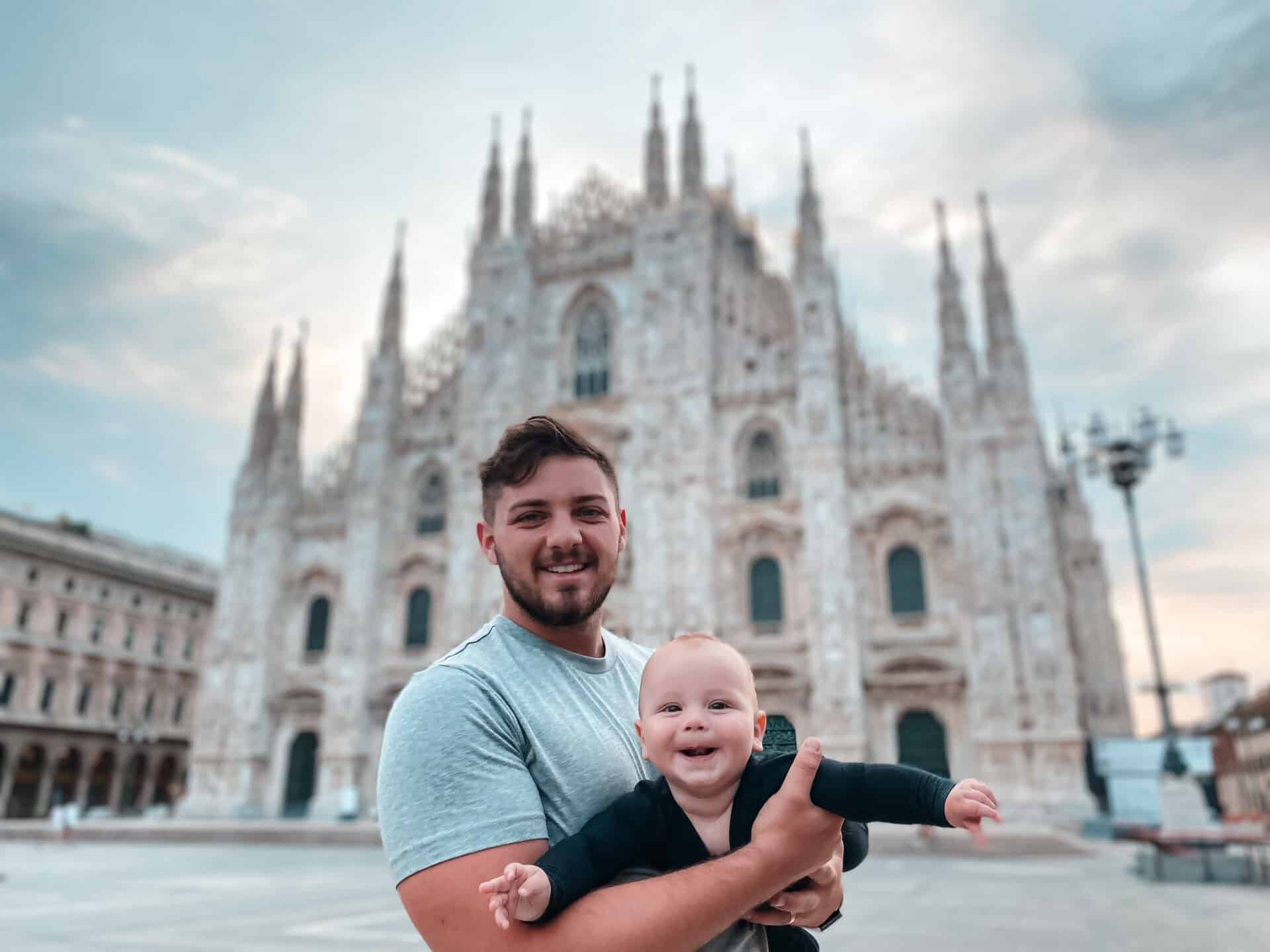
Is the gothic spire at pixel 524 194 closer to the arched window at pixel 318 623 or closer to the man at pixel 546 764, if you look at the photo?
the arched window at pixel 318 623

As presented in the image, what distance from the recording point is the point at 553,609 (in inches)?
74.9

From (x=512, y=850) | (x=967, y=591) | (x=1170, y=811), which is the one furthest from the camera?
(x=967, y=591)

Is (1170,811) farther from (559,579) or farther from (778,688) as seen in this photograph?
(559,579)

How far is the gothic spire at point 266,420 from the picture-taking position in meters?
Answer: 34.5

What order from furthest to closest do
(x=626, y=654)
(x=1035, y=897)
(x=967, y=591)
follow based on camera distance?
(x=967, y=591), (x=1035, y=897), (x=626, y=654)

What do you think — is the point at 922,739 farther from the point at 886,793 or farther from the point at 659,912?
the point at 659,912

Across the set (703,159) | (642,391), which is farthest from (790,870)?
(703,159)

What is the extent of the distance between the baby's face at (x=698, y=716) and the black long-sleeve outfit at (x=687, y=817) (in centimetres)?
5

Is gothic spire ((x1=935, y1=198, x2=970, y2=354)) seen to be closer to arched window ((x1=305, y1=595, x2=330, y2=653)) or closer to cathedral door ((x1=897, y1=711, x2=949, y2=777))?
cathedral door ((x1=897, y1=711, x2=949, y2=777))

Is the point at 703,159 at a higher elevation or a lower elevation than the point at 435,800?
higher

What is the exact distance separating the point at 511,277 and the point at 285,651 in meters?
15.3

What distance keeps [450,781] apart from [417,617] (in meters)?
30.5

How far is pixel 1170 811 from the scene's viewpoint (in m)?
14.2

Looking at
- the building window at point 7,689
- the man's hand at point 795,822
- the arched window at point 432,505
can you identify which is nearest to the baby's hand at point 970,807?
the man's hand at point 795,822
